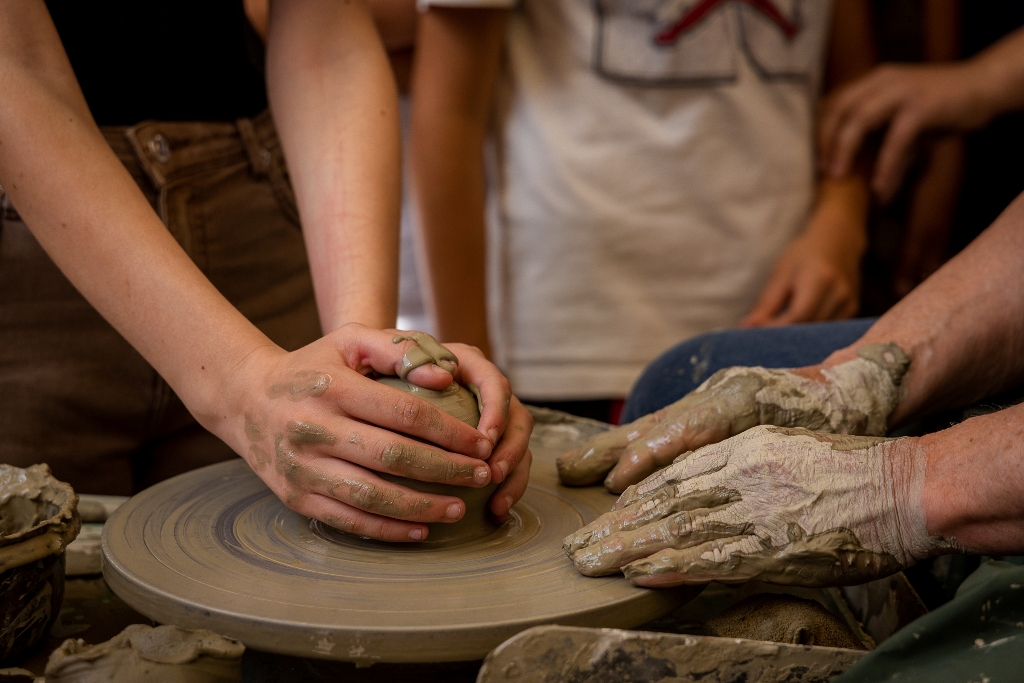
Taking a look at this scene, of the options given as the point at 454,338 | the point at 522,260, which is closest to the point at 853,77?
the point at 522,260

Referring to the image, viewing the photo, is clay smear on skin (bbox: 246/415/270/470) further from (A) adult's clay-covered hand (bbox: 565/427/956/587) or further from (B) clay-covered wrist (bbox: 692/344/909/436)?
(B) clay-covered wrist (bbox: 692/344/909/436)

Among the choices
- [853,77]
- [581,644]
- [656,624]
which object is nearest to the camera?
[581,644]

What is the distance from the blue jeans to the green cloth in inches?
30.3

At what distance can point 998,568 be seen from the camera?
0.99m

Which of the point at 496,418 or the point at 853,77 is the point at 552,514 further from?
the point at 853,77

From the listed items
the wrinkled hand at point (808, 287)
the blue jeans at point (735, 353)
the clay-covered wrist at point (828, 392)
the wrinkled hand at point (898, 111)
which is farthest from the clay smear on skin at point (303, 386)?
the wrinkled hand at point (898, 111)

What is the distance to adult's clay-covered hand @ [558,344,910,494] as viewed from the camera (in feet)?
4.39

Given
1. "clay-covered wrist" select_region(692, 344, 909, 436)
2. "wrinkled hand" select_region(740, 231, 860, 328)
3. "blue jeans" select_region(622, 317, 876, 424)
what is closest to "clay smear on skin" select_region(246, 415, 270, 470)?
"clay-covered wrist" select_region(692, 344, 909, 436)

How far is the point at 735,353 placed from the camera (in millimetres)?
1740

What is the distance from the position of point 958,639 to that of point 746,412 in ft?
1.54

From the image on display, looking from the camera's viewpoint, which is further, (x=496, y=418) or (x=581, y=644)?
(x=496, y=418)

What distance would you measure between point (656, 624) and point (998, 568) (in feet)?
1.47

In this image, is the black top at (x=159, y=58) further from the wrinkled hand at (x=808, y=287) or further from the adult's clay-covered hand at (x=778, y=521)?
the wrinkled hand at (x=808, y=287)

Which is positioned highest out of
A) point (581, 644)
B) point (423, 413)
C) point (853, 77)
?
point (853, 77)
